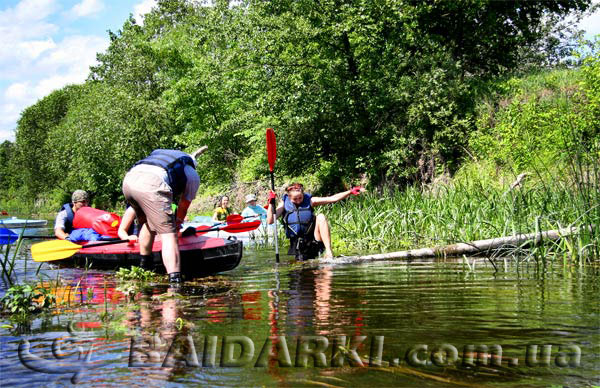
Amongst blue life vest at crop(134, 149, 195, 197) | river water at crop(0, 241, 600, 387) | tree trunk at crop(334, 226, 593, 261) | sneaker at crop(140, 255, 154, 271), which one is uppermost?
blue life vest at crop(134, 149, 195, 197)

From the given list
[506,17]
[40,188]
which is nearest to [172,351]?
[506,17]

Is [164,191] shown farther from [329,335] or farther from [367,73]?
[367,73]

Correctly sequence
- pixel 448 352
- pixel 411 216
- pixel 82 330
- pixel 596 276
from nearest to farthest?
1. pixel 448 352
2. pixel 82 330
3. pixel 596 276
4. pixel 411 216

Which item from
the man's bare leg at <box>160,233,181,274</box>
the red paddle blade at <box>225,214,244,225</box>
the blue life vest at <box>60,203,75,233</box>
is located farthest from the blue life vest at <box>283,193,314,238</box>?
the blue life vest at <box>60,203,75,233</box>

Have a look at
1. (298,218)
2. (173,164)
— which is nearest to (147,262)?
(173,164)

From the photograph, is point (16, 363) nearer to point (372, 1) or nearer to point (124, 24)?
point (372, 1)

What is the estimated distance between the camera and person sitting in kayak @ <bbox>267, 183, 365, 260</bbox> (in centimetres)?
808

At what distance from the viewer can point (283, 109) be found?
639 inches

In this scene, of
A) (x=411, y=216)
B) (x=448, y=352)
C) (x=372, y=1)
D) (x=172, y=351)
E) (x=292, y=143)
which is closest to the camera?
(x=448, y=352)

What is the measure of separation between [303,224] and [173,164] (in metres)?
2.52

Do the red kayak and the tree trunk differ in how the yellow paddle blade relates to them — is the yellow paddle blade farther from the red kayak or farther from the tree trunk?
the tree trunk

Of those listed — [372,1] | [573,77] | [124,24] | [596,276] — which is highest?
[124,24]

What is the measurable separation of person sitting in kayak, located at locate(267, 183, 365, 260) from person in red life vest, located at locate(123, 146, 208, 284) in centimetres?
201

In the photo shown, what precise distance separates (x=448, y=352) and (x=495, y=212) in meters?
5.58
